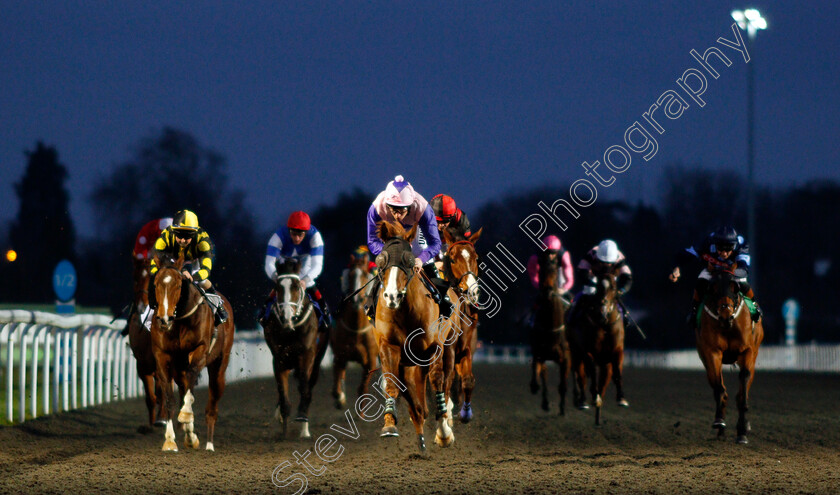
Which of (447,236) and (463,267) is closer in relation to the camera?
(463,267)

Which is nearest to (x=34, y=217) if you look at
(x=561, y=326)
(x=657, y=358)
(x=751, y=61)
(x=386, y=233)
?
(x=657, y=358)

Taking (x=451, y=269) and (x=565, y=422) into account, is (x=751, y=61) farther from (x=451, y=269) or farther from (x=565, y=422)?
(x=451, y=269)

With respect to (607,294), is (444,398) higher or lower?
lower

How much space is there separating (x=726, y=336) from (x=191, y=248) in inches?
218

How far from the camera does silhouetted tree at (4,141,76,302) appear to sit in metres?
43.6

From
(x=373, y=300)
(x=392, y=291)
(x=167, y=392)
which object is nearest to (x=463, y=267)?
(x=373, y=300)

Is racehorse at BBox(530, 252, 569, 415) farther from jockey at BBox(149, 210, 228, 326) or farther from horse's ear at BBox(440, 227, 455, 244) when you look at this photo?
jockey at BBox(149, 210, 228, 326)

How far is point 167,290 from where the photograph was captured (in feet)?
30.1

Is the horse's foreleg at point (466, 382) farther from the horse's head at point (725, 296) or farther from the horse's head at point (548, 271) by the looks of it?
the horse's head at point (725, 296)

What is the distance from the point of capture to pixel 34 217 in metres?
57.5

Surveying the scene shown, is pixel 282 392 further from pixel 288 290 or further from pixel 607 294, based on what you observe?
pixel 607 294

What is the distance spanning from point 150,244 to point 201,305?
5.54 feet

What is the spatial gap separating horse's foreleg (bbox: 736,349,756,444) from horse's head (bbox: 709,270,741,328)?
519 mm

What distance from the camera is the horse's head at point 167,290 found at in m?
9.11
